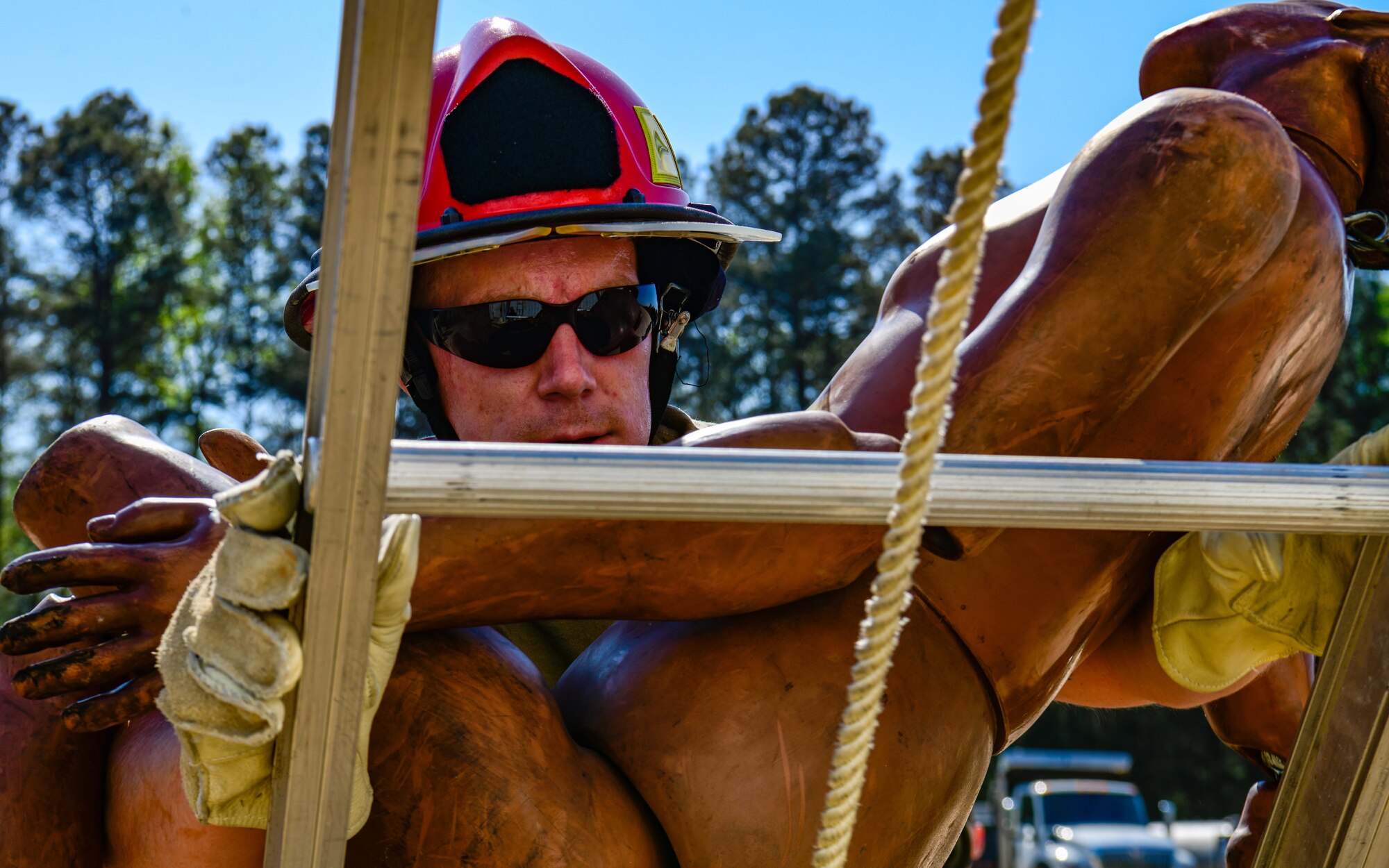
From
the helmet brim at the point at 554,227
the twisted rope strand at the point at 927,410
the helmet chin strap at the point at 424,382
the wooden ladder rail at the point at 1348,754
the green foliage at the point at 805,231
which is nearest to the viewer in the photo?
the twisted rope strand at the point at 927,410

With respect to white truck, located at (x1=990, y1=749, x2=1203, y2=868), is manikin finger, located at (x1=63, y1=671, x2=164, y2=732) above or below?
above

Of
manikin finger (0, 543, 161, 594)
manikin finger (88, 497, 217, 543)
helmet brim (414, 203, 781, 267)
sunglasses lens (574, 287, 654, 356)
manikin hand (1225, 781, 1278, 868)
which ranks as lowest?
manikin hand (1225, 781, 1278, 868)

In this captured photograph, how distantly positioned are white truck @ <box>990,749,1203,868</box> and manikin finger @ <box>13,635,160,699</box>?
1560 cm

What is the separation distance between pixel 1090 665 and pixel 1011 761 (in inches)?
758

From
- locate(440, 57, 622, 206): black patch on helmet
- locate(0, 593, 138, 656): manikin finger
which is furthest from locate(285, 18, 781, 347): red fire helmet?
locate(0, 593, 138, 656): manikin finger

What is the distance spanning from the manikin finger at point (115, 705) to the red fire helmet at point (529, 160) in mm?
910

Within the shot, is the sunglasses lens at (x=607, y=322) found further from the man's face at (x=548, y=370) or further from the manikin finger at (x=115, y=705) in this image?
the manikin finger at (x=115, y=705)

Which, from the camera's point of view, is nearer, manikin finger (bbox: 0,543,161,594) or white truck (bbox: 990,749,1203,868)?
manikin finger (bbox: 0,543,161,594)

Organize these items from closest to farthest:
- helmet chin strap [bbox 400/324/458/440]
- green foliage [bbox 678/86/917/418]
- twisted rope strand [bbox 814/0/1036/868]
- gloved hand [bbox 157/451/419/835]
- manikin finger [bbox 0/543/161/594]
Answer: twisted rope strand [bbox 814/0/1036/868] < gloved hand [bbox 157/451/419/835] < manikin finger [bbox 0/543/161/594] < helmet chin strap [bbox 400/324/458/440] < green foliage [bbox 678/86/917/418]

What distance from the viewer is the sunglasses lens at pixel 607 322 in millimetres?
2074

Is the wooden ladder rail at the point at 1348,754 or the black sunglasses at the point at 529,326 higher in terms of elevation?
the black sunglasses at the point at 529,326

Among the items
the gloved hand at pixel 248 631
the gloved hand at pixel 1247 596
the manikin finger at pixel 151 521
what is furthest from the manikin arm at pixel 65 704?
the gloved hand at pixel 1247 596

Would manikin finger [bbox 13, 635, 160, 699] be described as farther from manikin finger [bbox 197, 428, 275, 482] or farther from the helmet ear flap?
the helmet ear flap

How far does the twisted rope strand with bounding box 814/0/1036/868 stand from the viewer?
85 centimetres
